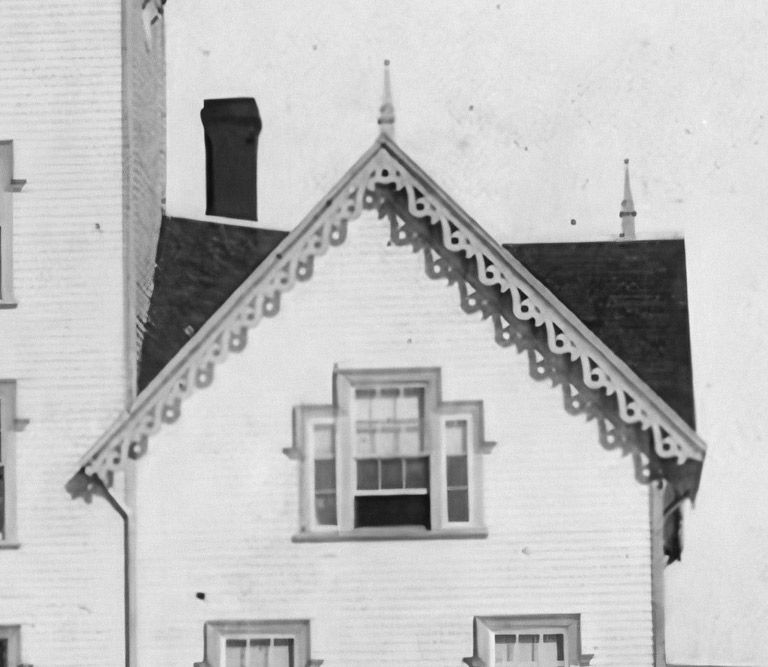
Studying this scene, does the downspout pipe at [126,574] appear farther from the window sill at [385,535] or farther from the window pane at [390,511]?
the window pane at [390,511]

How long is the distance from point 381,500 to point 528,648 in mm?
2734

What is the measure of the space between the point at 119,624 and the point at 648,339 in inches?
345

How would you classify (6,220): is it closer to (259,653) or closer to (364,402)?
(364,402)

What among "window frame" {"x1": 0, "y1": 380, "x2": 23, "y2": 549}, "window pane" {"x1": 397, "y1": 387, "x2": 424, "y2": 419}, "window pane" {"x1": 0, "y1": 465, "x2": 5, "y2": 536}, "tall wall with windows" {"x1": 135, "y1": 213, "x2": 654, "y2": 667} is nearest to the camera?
"tall wall with windows" {"x1": 135, "y1": 213, "x2": 654, "y2": 667}

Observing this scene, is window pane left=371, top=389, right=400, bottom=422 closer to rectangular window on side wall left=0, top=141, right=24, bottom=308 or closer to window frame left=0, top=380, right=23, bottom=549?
window frame left=0, top=380, right=23, bottom=549

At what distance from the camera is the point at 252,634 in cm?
2228

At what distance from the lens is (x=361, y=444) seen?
73.5 ft

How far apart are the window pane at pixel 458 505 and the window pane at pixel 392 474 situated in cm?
69

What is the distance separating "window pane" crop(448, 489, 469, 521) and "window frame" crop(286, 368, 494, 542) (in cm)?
6

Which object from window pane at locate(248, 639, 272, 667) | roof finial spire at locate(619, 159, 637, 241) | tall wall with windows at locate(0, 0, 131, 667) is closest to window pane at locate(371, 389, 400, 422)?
window pane at locate(248, 639, 272, 667)

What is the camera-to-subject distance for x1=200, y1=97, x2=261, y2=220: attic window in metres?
28.1

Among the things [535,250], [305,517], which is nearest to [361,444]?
[305,517]

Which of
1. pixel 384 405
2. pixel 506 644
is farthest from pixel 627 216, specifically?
pixel 506 644

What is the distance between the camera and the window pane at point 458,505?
2231cm
